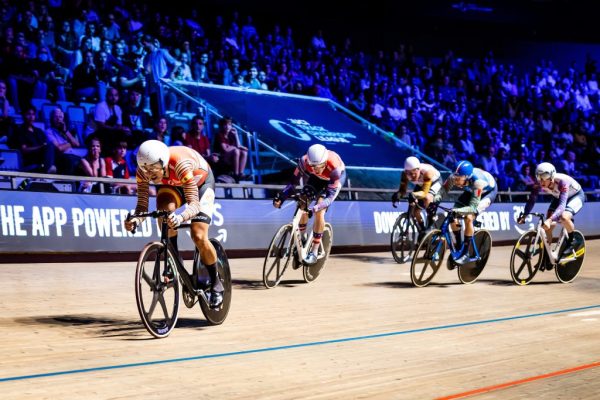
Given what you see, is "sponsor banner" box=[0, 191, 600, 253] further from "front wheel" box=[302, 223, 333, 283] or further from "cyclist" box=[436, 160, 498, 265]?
"cyclist" box=[436, 160, 498, 265]

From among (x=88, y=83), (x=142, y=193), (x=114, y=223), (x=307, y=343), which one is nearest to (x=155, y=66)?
(x=88, y=83)

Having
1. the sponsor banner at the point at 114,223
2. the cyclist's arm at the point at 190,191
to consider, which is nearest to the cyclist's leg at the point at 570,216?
the sponsor banner at the point at 114,223

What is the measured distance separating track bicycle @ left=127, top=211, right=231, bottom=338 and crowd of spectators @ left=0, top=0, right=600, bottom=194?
608cm

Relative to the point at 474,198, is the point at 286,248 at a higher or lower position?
lower

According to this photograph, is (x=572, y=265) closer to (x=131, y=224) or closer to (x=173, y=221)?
(x=173, y=221)

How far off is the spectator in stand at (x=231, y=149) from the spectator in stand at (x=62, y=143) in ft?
8.42

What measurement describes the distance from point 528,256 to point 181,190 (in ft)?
18.2

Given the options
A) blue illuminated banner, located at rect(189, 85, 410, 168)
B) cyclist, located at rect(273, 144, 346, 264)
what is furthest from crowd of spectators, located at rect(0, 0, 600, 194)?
cyclist, located at rect(273, 144, 346, 264)

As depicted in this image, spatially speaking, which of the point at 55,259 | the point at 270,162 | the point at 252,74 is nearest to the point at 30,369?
the point at 55,259

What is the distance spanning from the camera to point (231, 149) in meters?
14.8

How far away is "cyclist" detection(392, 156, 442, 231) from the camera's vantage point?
1287 cm

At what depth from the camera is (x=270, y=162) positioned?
15.6 metres

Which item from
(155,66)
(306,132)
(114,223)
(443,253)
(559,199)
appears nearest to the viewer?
(443,253)

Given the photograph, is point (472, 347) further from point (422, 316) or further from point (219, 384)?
point (219, 384)
